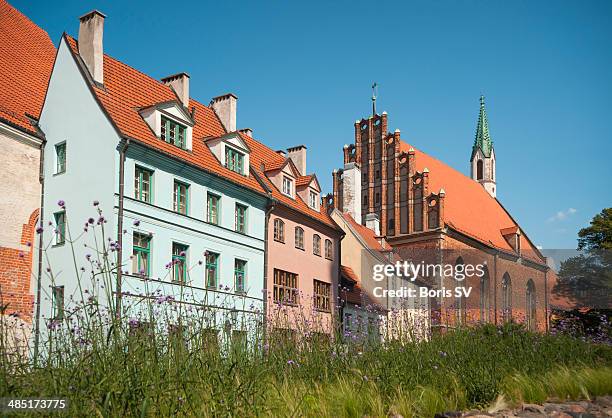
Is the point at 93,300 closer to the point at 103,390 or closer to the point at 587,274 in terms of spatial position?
the point at 103,390

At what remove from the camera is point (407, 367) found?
34.7 feet

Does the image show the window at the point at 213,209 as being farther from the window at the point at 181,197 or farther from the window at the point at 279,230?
the window at the point at 279,230

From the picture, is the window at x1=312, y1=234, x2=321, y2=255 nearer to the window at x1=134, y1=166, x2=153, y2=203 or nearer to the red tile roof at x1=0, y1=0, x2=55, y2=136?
the window at x1=134, y1=166, x2=153, y2=203

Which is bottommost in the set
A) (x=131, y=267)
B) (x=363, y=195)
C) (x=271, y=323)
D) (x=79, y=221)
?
(x=271, y=323)

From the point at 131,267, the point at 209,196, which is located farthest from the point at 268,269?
the point at 131,267

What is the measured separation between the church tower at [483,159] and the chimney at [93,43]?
56.4 metres

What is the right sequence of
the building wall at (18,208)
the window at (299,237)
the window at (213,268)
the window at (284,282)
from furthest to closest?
the window at (299,237)
the window at (284,282)
the window at (213,268)
the building wall at (18,208)

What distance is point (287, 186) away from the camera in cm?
3312

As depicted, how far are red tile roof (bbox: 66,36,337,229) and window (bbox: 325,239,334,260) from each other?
1.66 metres

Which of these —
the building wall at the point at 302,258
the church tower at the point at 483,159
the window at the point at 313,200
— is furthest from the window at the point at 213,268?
the church tower at the point at 483,159

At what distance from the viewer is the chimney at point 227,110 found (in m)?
31.9

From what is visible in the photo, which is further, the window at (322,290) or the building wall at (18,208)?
the window at (322,290)

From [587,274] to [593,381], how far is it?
35.2 metres

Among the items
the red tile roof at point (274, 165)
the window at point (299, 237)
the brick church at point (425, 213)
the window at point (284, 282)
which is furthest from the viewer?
the brick church at point (425, 213)
